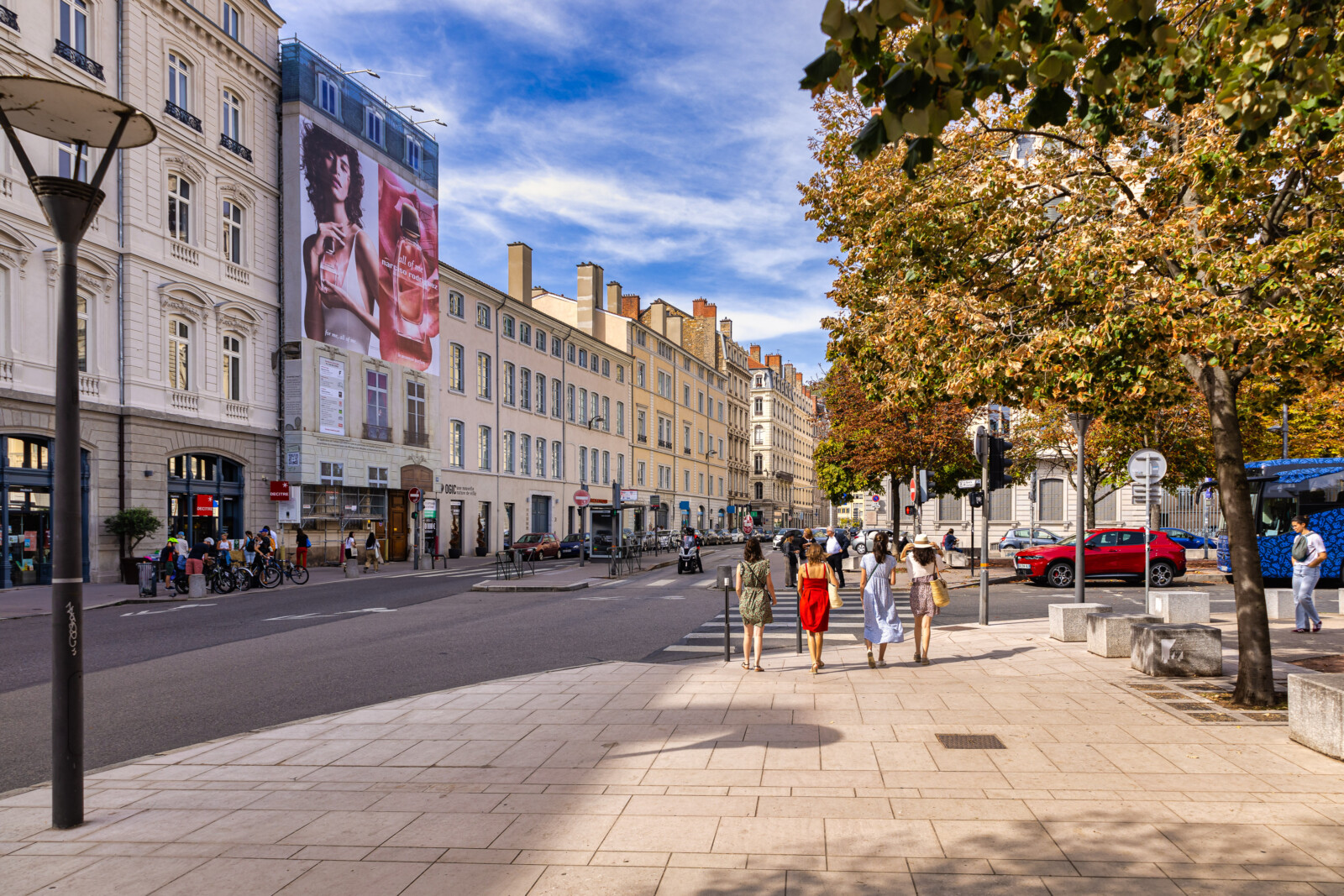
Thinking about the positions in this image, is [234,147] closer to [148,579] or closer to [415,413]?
[415,413]

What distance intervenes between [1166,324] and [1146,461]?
284 inches

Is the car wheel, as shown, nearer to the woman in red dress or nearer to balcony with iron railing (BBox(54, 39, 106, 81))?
the woman in red dress

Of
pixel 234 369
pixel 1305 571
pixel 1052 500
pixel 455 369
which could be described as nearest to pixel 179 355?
pixel 234 369

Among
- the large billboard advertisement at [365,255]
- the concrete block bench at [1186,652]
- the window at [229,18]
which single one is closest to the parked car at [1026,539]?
the concrete block bench at [1186,652]

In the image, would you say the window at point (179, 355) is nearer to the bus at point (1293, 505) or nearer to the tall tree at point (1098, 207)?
the tall tree at point (1098, 207)

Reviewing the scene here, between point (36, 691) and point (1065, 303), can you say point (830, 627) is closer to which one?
point (1065, 303)

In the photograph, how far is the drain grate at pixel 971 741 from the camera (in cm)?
678

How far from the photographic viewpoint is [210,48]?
101 ft

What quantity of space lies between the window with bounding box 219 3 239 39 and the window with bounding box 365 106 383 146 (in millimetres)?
6606

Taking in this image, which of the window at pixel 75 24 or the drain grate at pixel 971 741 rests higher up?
the window at pixel 75 24

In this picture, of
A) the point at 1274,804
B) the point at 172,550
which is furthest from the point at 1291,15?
the point at 172,550

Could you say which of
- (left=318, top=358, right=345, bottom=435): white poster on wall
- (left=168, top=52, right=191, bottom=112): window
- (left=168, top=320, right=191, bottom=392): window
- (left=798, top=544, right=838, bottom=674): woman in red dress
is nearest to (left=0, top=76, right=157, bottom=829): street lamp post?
(left=798, top=544, right=838, bottom=674): woman in red dress

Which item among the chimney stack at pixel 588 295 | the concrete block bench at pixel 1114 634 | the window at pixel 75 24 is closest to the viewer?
the concrete block bench at pixel 1114 634

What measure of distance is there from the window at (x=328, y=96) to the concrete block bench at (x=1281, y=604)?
35.0 metres
